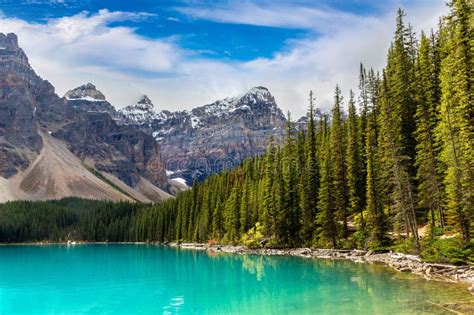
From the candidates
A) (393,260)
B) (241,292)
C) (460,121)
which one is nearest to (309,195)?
(393,260)

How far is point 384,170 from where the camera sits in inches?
2251

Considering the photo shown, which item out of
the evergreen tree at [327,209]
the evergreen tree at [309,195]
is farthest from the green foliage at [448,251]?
the evergreen tree at [309,195]

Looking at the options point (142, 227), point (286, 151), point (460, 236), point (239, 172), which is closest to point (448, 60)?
point (460, 236)

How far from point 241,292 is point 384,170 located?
2979cm

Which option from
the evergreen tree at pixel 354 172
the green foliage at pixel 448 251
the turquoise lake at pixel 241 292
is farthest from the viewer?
the evergreen tree at pixel 354 172

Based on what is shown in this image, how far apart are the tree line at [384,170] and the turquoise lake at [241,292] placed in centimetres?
837

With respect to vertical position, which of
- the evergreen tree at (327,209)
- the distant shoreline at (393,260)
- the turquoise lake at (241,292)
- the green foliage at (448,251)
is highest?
the evergreen tree at (327,209)

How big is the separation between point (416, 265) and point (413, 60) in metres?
37.7

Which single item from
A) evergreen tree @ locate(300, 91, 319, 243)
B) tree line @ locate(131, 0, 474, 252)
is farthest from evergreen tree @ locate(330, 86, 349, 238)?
evergreen tree @ locate(300, 91, 319, 243)

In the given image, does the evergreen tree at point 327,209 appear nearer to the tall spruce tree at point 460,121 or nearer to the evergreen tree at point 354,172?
the evergreen tree at point 354,172

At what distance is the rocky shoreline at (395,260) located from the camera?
110ft

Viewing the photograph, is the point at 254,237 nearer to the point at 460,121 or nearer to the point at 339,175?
the point at 339,175

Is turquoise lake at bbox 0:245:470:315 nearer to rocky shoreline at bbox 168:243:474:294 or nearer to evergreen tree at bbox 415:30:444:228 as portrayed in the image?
rocky shoreline at bbox 168:243:474:294

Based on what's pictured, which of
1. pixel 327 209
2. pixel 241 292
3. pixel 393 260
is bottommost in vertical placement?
pixel 241 292
